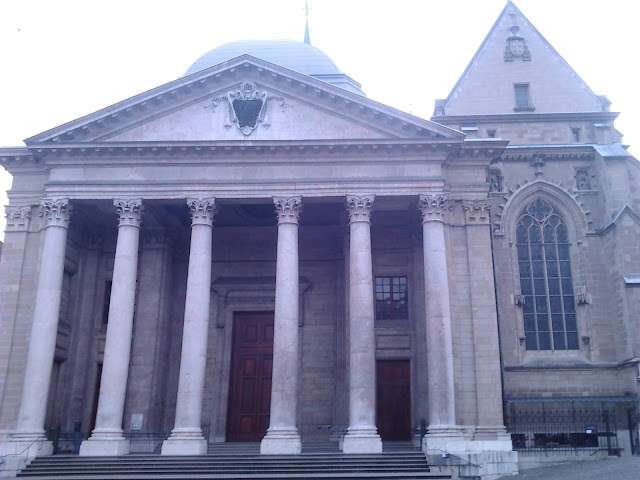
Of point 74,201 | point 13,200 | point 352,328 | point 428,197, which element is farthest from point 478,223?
point 13,200

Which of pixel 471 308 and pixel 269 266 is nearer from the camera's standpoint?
pixel 471 308

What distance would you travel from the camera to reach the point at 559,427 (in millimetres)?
→ 26562

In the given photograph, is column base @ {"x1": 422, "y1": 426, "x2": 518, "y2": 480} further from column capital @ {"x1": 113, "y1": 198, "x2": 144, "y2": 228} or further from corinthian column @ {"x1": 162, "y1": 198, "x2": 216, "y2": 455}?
column capital @ {"x1": 113, "y1": 198, "x2": 144, "y2": 228}

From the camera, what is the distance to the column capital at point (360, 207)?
77.0ft

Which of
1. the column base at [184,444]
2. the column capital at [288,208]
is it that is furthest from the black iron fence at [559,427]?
the column base at [184,444]

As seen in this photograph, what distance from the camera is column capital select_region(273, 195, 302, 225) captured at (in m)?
23.5

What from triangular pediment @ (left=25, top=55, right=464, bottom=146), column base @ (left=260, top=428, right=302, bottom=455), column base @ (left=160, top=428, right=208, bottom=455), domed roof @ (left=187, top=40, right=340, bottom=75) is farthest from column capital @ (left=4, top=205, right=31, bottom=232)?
domed roof @ (left=187, top=40, right=340, bottom=75)

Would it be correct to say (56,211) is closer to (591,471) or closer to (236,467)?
(236,467)

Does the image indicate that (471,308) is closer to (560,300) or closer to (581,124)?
(560,300)

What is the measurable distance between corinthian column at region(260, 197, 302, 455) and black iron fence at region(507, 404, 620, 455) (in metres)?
9.68

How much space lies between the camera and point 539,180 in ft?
97.8

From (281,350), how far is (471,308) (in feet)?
23.7

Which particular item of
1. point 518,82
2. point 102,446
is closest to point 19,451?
point 102,446

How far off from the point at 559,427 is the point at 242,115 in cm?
1792
